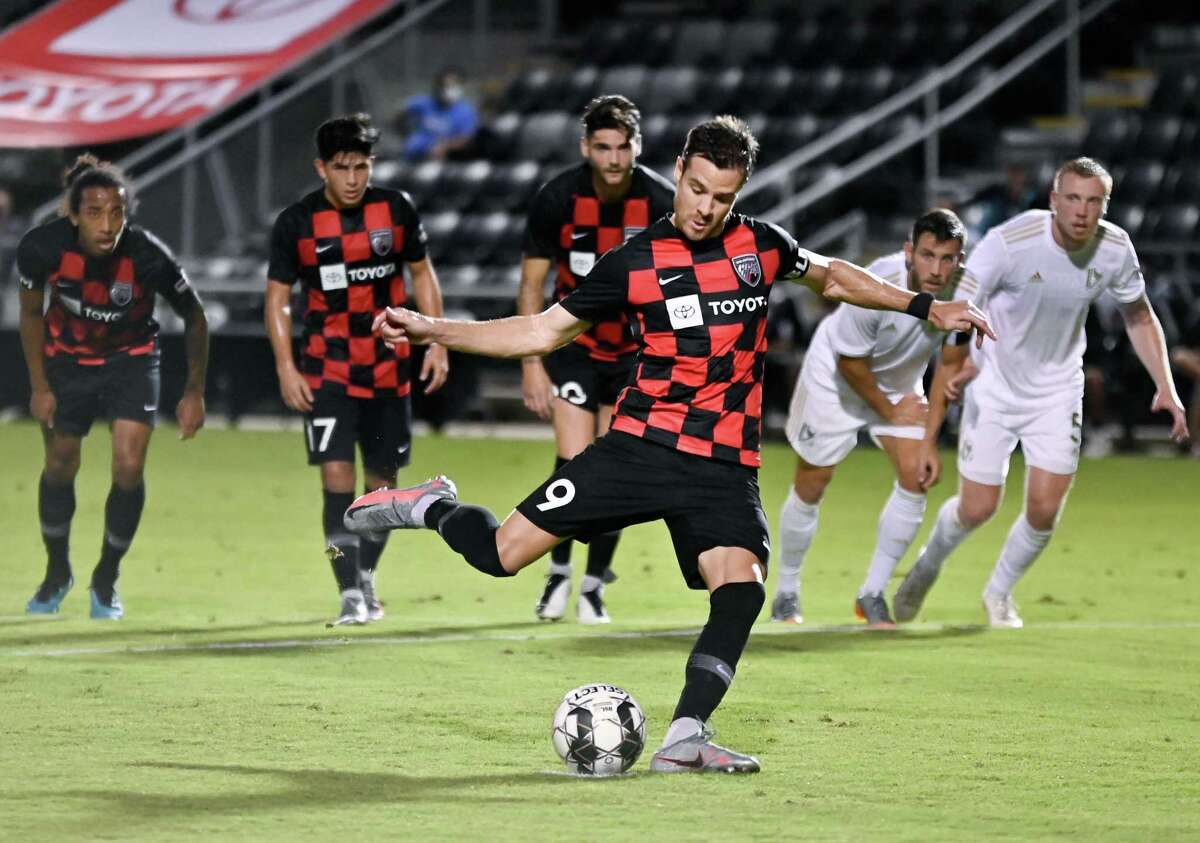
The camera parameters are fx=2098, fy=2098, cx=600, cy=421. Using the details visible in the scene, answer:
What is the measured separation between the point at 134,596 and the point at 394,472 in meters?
1.64

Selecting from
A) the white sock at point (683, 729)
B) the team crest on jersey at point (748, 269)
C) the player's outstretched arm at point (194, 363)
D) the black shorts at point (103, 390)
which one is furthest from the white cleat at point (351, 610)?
the team crest on jersey at point (748, 269)

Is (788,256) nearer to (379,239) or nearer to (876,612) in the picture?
(379,239)

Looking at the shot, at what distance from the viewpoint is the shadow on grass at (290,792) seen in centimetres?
524

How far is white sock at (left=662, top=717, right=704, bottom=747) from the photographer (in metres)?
5.77

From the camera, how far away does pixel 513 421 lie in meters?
19.7

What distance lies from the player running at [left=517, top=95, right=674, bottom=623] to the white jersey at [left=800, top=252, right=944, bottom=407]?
2.77 ft

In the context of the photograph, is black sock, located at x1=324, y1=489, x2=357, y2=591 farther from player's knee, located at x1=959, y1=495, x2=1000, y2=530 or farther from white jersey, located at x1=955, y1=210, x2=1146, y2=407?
white jersey, located at x1=955, y1=210, x2=1146, y2=407

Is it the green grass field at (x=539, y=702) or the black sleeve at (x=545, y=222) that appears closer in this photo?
the green grass field at (x=539, y=702)

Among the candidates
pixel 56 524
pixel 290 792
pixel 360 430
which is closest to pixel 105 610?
pixel 56 524

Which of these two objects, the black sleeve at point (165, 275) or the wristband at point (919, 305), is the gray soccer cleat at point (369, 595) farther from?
the wristband at point (919, 305)

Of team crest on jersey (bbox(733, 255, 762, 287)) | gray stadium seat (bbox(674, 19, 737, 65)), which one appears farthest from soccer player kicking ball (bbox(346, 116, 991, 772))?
gray stadium seat (bbox(674, 19, 737, 65))

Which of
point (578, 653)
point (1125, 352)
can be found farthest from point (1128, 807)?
point (1125, 352)

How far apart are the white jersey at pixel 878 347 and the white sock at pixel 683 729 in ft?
10.8

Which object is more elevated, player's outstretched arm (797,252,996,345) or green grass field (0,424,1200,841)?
player's outstretched arm (797,252,996,345)
